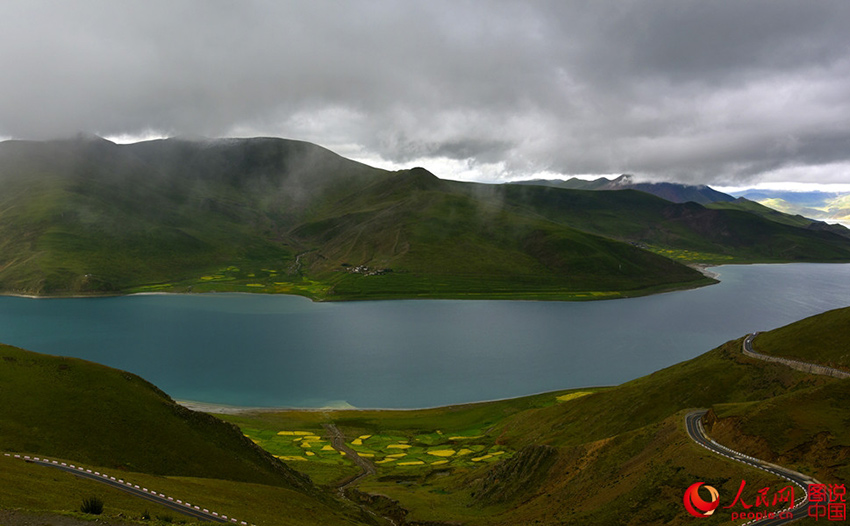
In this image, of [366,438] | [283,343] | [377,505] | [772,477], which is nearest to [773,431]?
[772,477]

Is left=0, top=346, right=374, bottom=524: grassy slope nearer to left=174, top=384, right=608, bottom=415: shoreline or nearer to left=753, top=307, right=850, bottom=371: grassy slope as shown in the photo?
left=174, top=384, right=608, bottom=415: shoreline

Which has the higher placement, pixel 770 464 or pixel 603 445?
pixel 770 464

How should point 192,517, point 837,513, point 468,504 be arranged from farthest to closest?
point 468,504
point 192,517
point 837,513

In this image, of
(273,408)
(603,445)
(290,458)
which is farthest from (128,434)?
(273,408)

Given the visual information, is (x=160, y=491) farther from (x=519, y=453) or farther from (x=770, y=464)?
(x=770, y=464)

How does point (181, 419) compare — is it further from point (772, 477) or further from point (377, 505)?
point (772, 477)

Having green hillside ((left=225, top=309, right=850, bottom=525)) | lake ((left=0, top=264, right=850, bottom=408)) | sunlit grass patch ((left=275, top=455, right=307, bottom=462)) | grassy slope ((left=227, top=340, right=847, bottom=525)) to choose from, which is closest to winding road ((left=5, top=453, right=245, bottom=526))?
green hillside ((left=225, top=309, right=850, bottom=525))

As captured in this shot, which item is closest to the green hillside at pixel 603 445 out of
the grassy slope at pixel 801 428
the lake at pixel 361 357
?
the grassy slope at pixel 801 428
